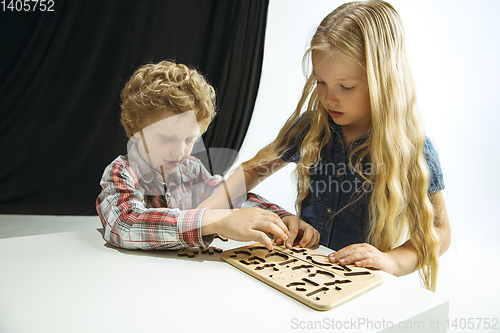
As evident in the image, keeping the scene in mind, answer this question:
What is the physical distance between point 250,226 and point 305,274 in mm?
151

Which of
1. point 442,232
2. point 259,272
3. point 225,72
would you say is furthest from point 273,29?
point 259,272

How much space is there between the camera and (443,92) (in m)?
2.55

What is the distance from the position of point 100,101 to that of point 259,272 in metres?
2.45

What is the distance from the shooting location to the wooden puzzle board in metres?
0.55

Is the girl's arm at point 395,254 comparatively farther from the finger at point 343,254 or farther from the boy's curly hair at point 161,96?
the boy's curly hair at point 161,96

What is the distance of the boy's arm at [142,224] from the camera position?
74cm

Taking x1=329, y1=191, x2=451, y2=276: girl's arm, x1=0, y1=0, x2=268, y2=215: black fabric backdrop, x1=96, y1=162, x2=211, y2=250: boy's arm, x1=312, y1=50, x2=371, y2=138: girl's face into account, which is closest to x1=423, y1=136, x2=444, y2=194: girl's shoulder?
x1=329, y1=191, x2=451, y2=276: girl's arm

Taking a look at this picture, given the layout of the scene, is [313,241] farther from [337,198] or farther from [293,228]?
[337,198]

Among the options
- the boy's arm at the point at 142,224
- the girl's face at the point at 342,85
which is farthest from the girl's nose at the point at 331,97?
the boy's arm at the point at 142,224

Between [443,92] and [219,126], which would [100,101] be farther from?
[443,92]

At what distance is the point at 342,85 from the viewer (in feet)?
2.89

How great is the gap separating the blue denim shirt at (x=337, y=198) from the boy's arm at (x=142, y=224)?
0.42m

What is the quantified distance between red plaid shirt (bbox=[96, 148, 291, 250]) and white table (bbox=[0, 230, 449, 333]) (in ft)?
0.15

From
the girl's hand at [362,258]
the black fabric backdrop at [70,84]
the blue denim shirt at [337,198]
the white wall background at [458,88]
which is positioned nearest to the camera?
the girl's hand at [362,258]
